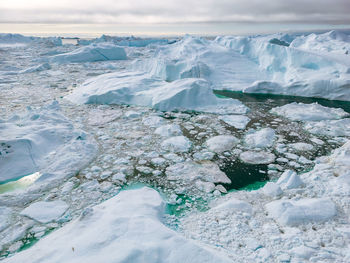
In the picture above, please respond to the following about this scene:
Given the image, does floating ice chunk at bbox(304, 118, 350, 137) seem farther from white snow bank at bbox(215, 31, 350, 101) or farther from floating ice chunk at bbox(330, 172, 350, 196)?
white snow bank at bbox(215, 31, 350, 101)

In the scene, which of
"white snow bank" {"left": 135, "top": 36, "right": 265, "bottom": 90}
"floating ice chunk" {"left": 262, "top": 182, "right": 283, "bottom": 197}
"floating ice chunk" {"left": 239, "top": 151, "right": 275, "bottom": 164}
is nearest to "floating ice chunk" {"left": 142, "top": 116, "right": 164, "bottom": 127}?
"floating ice chunk" {"left": 239, "top": 151, "right": 275, "bottom": 164}

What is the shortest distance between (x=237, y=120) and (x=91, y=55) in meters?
13.2

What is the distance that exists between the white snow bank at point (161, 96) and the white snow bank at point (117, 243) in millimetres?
4191

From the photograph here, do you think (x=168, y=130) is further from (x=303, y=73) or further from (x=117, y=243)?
Result: (x=303, y=73)

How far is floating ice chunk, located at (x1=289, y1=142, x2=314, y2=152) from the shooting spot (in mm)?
3846

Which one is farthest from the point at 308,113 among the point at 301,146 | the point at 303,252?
the point at 303,252

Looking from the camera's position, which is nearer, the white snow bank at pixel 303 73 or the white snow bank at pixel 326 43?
the white snow bank at pixel 303 73

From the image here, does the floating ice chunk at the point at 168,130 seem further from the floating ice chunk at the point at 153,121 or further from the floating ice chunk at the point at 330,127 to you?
the floating ice chunk at the point at 330,127

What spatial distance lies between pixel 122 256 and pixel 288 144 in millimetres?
3456

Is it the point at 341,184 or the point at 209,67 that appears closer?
the point at 341,184

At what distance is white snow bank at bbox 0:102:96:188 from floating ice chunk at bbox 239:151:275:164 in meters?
2.42

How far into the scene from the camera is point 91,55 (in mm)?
15344

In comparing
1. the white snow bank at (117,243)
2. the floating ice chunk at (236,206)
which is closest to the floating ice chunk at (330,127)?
the floating ice chunk at (236,206)

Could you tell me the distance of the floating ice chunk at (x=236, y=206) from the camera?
2.41 metres
